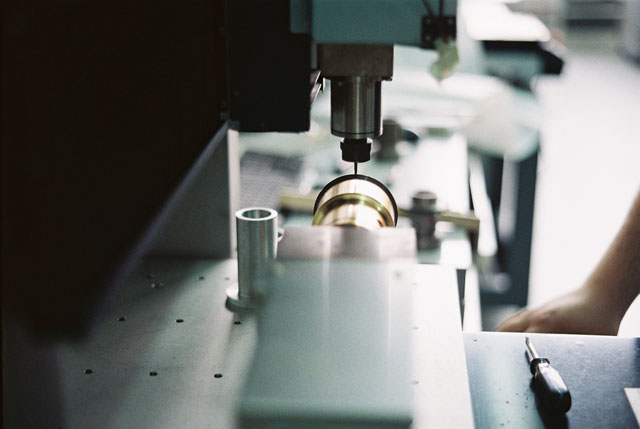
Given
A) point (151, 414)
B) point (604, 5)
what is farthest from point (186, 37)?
point (604, 5)

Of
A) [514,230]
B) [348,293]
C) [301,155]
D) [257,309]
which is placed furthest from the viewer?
[514,230]

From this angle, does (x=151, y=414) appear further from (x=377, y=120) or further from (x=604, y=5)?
(x=604, y=5)

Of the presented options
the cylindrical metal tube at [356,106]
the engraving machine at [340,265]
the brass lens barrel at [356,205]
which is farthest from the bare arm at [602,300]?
the cylindrical metal tube at [356,106]

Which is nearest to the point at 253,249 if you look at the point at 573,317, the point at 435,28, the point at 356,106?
the point at 356,106

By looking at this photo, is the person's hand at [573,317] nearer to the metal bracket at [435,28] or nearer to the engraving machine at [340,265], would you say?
the engraving machine at [340,265]

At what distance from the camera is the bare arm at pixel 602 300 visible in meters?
1.19

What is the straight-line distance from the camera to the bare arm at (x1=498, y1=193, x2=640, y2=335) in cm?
119

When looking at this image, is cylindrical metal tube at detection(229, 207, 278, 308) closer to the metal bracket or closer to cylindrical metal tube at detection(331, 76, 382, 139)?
cylindrical metal tube at detection(331, 76, 382, 139)

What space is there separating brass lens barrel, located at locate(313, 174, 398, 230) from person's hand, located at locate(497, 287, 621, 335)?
0.39 metres

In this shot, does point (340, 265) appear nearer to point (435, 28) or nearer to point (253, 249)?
point (253, 249)

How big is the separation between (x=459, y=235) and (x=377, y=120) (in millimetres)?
838

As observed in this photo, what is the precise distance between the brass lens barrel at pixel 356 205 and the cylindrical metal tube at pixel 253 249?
0.07 meters

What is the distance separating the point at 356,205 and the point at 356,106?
12 centimetres

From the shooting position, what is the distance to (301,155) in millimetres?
2248
